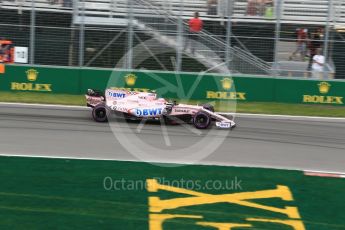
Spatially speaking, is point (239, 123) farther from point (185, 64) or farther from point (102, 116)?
point (185, 64)

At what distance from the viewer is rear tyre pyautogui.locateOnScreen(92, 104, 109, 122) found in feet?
44.2

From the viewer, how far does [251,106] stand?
679 inches

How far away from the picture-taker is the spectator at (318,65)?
1839 centimetres

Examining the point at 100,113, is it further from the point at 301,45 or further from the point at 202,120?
the point at 301,45

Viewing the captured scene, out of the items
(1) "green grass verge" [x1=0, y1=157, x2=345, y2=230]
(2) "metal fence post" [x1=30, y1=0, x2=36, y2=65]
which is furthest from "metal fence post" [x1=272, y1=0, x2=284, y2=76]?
(1) "green grass verge" [x1=0, y1=157, x2=345, y2=230]

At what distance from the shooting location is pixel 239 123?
14453mm

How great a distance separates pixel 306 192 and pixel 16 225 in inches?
168

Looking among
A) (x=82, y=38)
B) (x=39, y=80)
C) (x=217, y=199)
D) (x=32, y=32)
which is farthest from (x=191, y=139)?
(x=32, y=32)

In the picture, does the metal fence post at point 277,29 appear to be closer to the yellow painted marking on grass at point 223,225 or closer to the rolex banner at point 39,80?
the rolex banner at point 39,80

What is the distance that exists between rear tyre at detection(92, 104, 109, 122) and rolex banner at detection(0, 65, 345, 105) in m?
4.43

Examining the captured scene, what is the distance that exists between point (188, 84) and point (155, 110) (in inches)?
207

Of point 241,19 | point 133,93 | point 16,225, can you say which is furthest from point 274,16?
point 16,225

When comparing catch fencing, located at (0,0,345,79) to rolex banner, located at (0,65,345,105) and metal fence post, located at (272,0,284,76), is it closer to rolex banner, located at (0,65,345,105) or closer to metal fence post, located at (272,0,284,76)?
metal fence post, located at (272,0,284,76)

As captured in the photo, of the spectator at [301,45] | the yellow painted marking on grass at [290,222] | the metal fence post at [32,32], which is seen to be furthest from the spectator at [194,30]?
the yellow painted marking on grass at [290,222]
